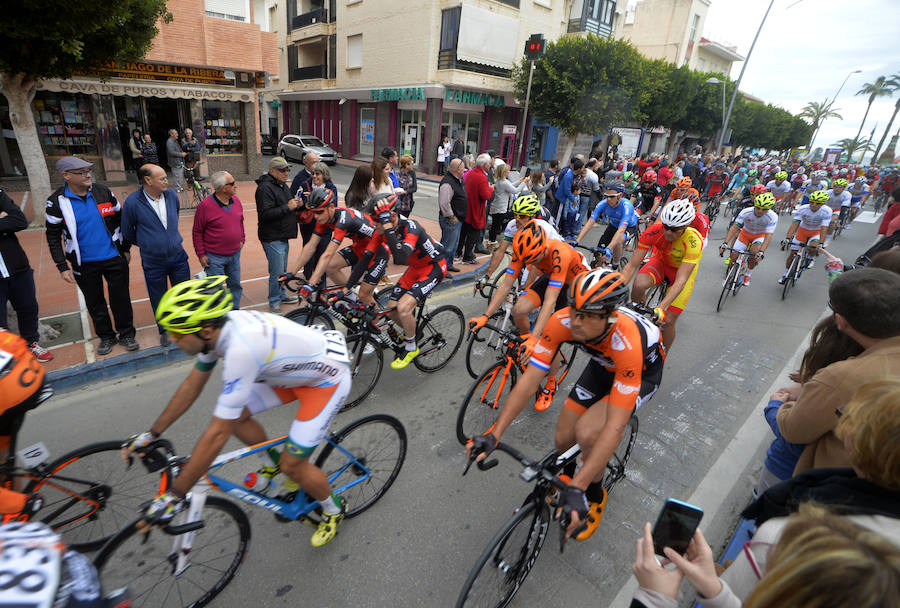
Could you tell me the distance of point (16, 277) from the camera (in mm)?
4371

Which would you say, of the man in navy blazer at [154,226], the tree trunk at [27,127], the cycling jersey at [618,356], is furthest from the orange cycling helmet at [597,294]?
the tree trunk at [27,127]

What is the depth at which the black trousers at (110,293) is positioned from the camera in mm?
4715

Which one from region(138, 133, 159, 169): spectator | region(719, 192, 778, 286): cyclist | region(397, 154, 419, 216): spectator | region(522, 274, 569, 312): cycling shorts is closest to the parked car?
region(138, 133, 159, 169): spectator

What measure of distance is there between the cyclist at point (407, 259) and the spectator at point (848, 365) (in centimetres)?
332

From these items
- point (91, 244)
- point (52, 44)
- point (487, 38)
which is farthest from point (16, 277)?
point (487, 38)

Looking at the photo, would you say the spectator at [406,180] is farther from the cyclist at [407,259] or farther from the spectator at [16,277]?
the spectator at [16,277]

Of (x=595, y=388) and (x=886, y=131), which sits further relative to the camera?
(x=886, y=131)

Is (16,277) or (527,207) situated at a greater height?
(527,207)

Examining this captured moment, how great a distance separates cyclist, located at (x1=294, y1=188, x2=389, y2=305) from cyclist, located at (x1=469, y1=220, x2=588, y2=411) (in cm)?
144

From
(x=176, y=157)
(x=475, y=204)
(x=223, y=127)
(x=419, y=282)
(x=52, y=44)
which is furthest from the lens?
(x=223, y=127)

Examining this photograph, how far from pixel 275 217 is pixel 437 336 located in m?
2.85

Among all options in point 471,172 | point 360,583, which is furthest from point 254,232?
point 360,583

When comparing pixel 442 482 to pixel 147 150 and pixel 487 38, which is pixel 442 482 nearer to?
pixel 147 150

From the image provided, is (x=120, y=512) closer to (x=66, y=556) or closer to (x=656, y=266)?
(x=66, y=556)
